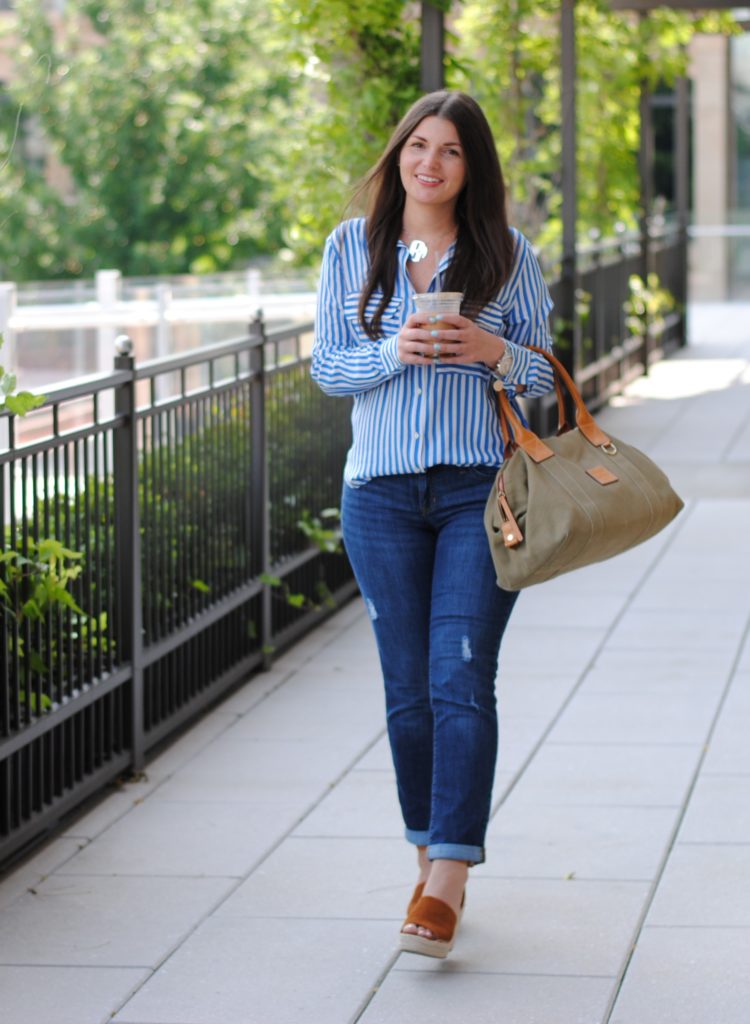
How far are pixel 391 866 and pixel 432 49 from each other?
471 centimetres

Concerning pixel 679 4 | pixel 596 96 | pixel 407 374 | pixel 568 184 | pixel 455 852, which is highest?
pixel 679 4

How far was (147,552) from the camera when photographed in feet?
18.5

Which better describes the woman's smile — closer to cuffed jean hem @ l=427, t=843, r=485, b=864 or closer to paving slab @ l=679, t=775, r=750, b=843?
cuffed jean hem @ l=427, t=843, r=485, b=864

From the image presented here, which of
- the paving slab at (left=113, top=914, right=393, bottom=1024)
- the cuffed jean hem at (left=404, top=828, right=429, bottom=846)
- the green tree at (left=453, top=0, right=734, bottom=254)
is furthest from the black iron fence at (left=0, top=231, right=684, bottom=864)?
the green tree at (left=453, top=0, right=734, bottom=254)

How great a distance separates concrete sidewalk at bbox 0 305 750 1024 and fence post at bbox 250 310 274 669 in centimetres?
31

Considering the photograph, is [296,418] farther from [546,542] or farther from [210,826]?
[546,542]

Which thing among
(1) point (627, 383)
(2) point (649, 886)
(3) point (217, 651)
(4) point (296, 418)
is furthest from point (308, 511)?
(1) point (627, 383)

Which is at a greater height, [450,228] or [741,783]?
[450,228]

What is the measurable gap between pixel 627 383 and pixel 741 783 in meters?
11.5

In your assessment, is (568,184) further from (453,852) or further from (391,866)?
(453,852)

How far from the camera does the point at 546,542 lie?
3.72 meters

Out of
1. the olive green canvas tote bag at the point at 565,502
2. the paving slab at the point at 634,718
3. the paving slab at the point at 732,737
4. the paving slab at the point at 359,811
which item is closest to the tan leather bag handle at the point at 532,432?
the olive green canvas tote bag at the point at 565,502

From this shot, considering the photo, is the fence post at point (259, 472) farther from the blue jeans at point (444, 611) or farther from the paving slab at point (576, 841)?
the blue jeans at point (444, 611)

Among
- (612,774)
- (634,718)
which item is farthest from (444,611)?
(634,718)
